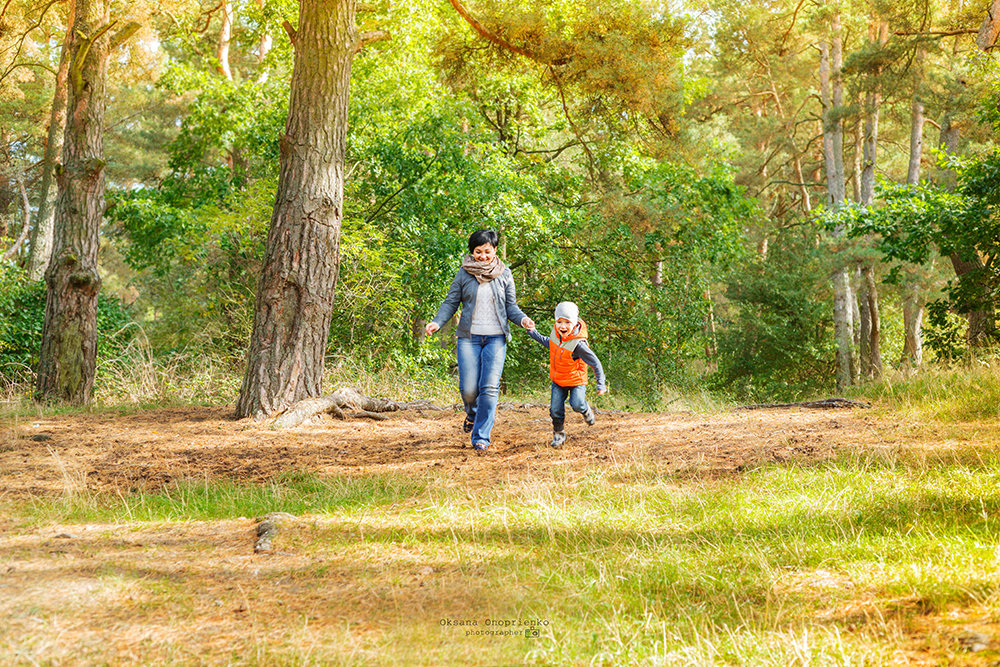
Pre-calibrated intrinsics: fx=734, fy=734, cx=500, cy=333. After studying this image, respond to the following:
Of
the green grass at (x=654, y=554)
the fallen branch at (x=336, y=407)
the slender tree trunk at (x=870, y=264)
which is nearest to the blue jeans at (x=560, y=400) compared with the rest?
the green grass at (x=654, y=554)

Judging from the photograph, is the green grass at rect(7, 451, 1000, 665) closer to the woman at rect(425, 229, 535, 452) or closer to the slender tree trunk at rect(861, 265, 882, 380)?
the woman at rect(425, 229, 535, 452)

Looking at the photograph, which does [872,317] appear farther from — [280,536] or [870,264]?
[280,536]

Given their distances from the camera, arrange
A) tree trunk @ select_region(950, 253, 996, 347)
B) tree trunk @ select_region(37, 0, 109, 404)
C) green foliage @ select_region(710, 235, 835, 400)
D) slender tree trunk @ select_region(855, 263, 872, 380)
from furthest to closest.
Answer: green foliage @ select_region(710, 235, 835, 400) → slender tree trunk @ select_region(855, 263, 872, 380) → tree trunk @ select_region(950, 253, 996, 347) → tree trunk @ select_region(37, 0, 109, 404)

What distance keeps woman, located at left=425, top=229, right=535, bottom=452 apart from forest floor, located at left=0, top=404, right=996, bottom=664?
1.54 feet

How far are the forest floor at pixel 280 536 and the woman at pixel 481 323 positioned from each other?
470 mm

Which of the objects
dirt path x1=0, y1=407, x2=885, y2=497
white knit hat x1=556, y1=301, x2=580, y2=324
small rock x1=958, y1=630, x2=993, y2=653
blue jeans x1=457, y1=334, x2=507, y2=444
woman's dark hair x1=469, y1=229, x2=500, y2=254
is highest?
woman's dark hair x1=469, y1=229, x2=500, y2=254

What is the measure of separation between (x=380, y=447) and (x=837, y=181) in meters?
18.6

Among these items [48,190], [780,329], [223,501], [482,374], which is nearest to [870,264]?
[780,329]

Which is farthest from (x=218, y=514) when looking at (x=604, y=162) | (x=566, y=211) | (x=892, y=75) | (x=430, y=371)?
(x=892, y=75)

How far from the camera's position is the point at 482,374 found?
6.17m

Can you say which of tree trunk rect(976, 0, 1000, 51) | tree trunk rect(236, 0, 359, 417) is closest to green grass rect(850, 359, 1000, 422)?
tree trunk rect(976, 0, 1000, 51)

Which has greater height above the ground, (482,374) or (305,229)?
(305,229)

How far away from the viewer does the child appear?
6211 millimetres

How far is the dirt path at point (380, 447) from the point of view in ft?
17.4
